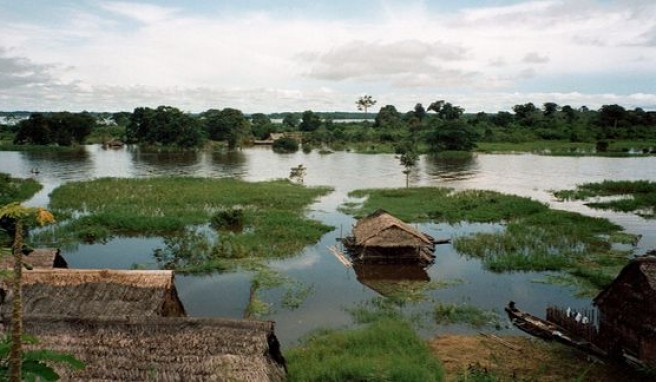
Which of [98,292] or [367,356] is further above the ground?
[98,292]

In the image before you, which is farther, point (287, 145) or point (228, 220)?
point (287, 145)

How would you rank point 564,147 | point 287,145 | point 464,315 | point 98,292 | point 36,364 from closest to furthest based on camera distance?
point 36,364
point 98,292
point 464,315
point 564,147
point 287,145

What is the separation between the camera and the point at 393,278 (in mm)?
19750

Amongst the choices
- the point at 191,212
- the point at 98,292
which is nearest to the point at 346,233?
the point at 191,212

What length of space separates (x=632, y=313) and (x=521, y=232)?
13851 millimetres

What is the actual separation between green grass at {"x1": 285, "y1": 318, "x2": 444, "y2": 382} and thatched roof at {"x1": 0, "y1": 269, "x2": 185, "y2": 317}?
10.6 feet

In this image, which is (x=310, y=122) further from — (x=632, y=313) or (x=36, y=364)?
(x=36, y=364)

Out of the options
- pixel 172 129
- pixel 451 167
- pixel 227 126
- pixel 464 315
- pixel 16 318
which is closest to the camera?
pixel 16 318

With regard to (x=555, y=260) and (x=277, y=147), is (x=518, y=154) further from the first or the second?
(x=555, y=260)

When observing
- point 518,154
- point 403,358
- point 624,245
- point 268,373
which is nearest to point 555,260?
point 624,245

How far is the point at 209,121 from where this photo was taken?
295ft

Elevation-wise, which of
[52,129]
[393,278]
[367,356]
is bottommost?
[393,278]

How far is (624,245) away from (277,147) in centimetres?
6654

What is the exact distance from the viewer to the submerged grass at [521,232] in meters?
20.5
